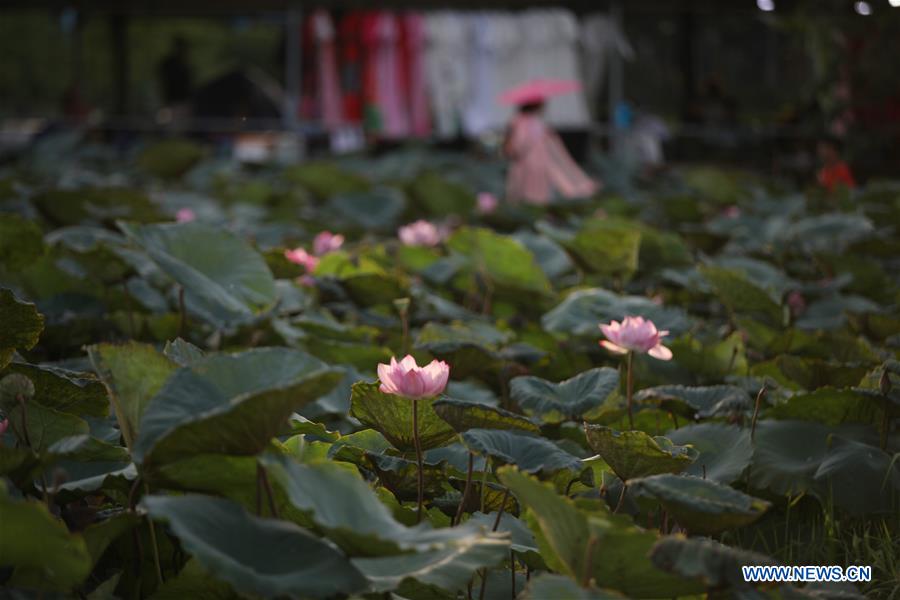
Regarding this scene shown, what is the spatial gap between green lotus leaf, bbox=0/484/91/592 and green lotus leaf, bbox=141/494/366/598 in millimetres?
87

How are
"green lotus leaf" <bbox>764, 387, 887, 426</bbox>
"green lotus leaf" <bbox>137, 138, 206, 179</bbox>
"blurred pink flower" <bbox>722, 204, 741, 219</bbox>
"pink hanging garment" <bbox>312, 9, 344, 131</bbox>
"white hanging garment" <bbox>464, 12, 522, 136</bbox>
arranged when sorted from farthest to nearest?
"pink hanging garment" <bbox>312, 9, 344, 131</bbox>
"white hanging garment" <bbox>464, 12, 522, 136</bbox>
"green lotus leaf" <bbox>137, 138, 206, 179</bbox>
"blurred pink flower" <bbox>722, 204, 741, 219</bbox>
"green lotus leaf" <bbox>764, 387, 887, 426</bbox>

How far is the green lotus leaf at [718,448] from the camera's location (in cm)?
161

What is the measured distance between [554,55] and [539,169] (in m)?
3.04

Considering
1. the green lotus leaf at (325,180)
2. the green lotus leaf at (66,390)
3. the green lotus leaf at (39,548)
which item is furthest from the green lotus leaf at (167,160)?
the green lotus leaf at (39,548)

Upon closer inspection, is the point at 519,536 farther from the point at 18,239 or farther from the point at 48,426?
the point at 18,239

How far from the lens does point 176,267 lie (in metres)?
1.94

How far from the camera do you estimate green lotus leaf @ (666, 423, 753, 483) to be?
1614mm

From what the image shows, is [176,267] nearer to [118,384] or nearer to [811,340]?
[118,384]

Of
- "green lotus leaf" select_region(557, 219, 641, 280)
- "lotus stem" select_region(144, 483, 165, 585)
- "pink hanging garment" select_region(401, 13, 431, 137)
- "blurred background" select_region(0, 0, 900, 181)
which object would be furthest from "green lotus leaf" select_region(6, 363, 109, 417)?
"pink hanging garment" select_region(401, 13, 431, 137)

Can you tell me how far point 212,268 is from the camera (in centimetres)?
215

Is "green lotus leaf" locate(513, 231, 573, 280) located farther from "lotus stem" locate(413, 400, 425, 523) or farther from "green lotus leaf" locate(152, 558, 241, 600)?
"green lotus leaf" locate(152, 558, 241, 600)

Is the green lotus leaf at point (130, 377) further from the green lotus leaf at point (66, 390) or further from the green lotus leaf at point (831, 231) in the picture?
the green lotus leaf at point (831, 231)

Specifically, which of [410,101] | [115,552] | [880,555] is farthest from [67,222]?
[410,101]

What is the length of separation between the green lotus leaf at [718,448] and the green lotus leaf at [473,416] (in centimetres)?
A: 26
